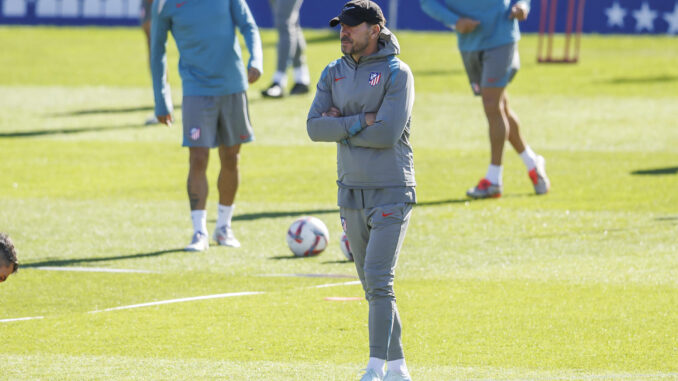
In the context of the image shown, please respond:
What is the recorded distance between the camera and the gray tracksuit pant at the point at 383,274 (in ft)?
21.3

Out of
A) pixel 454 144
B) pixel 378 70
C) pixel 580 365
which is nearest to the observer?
pixel 378 70

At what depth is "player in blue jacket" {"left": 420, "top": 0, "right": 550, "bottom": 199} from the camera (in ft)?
43.2

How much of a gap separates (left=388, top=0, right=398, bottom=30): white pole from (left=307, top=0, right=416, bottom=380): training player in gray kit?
80.6 feet

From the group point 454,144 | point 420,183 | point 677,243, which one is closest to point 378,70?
point 677,243

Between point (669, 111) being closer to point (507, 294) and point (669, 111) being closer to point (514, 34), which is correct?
point (514, 34)

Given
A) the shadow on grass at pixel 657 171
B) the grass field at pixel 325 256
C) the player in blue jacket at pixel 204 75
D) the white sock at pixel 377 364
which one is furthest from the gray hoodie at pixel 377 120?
the shadow on grass at pixel 657 171

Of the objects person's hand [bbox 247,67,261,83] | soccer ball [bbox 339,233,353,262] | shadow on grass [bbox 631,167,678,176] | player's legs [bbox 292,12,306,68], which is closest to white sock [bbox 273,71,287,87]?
player's legs [bbox 292,12,306,68]

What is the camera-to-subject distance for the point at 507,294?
9.11 meters

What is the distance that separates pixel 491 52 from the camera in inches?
520

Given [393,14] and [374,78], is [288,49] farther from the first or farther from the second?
[374,78]

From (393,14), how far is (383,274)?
2512 cm

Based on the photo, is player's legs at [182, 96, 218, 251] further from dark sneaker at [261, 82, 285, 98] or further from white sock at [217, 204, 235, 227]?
dark sneaker at [261, 82, 285, 98]

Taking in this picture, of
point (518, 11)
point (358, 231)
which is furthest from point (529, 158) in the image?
point (358, 231)

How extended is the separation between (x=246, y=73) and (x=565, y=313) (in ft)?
13.4
